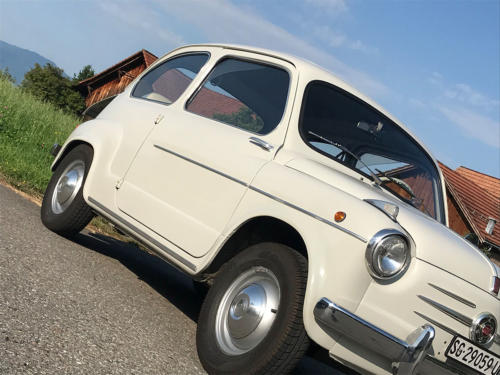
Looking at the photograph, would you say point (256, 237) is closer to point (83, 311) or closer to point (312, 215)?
point (312, 215)

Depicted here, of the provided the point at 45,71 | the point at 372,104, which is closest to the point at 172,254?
the point at 372,104

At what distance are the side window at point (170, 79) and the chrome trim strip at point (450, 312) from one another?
2.72 meters

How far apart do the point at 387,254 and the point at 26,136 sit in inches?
378

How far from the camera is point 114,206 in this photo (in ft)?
15.8

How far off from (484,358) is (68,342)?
211cm

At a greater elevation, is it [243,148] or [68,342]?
[243,148]

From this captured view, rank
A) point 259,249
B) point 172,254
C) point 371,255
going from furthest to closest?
point 172,254
point 259,249
point 371,255

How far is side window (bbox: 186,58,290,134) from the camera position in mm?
4246

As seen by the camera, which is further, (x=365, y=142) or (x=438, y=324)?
(x=365, y=142)

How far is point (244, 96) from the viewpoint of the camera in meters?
4.50

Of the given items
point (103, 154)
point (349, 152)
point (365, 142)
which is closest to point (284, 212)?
point (349, 152)

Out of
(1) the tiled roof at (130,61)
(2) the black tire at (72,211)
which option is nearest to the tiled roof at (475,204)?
(1) the tiled roof at (130,61)

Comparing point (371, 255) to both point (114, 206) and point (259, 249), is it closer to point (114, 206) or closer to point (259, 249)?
→ point (259, 249)

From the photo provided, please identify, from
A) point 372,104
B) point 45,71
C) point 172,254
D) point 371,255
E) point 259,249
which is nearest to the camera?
point 371,255
